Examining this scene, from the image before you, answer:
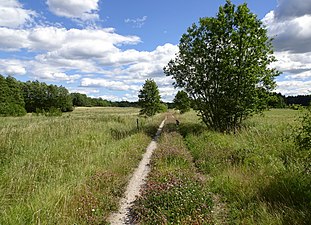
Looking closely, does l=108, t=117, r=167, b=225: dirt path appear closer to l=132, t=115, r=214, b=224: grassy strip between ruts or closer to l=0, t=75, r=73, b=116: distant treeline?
l=132, t=115, r=214, b=224: grassy strip between ruts

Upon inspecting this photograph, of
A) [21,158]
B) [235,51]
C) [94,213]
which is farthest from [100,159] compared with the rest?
[235,51]

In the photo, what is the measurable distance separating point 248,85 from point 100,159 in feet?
42.1

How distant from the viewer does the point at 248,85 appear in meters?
19.9

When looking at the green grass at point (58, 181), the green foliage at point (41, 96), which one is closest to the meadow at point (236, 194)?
the green grass at point (58, 181)

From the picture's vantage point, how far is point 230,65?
2008 centimetres

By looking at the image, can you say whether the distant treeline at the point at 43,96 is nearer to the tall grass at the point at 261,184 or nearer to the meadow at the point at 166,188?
the meadow at the point at 166,188

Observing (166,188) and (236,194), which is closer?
(236,194)

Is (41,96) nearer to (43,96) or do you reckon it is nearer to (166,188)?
(43,96)

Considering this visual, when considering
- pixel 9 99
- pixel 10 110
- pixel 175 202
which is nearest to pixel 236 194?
pixel 175 202

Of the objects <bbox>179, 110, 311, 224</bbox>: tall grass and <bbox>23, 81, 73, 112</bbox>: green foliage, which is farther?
<bbox>23, 81, 73, 112</bbox>: green foliage

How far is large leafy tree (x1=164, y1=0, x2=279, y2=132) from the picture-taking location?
1973 cm

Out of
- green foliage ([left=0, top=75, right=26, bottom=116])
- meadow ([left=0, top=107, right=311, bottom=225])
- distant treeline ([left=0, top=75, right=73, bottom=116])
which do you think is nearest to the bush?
green foliage ([left=0, top=75, right=26, bottom=116])

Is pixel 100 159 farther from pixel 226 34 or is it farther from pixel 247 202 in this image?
pixel 226 34

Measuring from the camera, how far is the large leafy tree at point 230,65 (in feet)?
64.7
